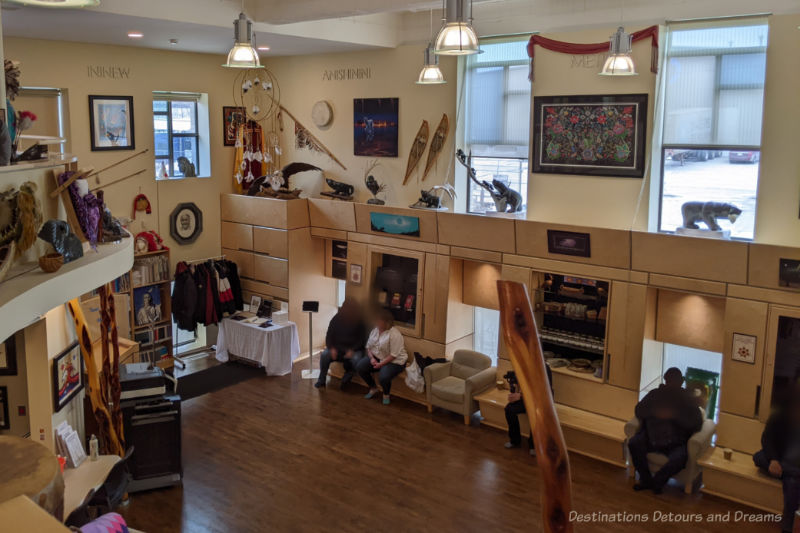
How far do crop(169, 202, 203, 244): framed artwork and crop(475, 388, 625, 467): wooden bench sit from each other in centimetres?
518

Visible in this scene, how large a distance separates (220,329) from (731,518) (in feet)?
23.7

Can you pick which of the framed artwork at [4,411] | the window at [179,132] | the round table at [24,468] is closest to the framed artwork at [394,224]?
the window at [179,132]

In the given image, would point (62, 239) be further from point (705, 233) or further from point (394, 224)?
point (705, 233)

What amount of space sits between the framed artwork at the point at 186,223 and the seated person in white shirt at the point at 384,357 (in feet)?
11.0

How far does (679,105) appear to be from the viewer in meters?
7.64

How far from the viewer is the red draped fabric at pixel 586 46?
7.55 m

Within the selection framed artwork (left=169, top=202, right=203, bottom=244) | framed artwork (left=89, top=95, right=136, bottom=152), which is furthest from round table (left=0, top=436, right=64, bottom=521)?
framed artwork (left=169, top=202, right=203, bottom=244)

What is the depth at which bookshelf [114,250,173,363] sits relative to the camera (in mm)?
10125

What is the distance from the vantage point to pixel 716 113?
742 cm

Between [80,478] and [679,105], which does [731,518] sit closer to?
[679,105]

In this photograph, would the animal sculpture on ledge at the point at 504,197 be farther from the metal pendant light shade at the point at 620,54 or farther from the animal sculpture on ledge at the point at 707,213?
the metal pendant light shade at the point at 620,54

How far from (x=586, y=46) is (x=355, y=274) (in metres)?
4.36

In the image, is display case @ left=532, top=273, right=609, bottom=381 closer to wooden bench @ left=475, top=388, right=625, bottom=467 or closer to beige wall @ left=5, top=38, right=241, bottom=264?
wooden bench @ left=475, top=388, right=625, bottom=467

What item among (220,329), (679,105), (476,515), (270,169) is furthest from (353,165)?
(476,515)
